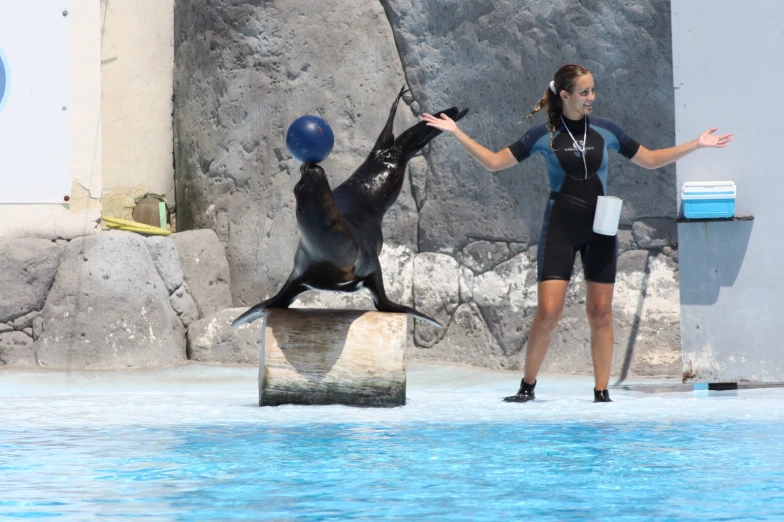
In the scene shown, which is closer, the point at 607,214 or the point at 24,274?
the point at 607,214

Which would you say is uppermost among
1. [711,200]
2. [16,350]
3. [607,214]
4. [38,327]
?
[711,200]

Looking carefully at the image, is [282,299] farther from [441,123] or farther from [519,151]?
[519,151]

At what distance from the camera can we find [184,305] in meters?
6.88

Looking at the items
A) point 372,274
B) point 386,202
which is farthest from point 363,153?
point 372,274

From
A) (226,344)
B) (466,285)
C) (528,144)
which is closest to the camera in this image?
(528,144)

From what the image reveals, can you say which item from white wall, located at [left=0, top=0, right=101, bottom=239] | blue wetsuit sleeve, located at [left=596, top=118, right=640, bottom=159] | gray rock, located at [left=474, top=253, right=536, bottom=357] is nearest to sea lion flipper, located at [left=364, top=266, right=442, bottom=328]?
blue wetsuit sleeve, located at [left=596, top=118, right=640, bottom=159]

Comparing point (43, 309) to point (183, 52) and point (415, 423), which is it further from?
point (415, 423)

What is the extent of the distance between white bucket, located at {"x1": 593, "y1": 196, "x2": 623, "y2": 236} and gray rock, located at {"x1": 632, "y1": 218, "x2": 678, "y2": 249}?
6.13 feet

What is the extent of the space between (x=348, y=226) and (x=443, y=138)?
277 cm

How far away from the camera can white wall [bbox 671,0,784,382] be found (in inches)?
205

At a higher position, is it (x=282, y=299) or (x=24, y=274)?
(x=24, y=274)

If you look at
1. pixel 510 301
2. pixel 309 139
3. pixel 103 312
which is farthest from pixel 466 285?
pixel 309 139

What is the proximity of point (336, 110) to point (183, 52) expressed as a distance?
1335 millimetres

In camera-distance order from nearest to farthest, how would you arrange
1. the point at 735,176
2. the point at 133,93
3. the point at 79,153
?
the point at 735,176 → the point at 79,153 → the point at 133,93
